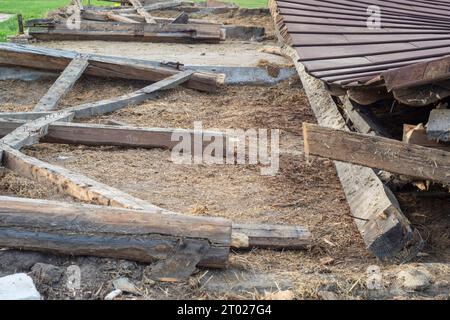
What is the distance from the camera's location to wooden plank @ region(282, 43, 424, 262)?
14.0 feet

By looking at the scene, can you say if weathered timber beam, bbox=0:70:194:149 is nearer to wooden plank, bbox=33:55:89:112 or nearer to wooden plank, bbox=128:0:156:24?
wooden plank, bbox=33:55:89:112

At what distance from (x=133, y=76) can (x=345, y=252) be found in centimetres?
511

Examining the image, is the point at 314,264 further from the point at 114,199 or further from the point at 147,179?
the point at 147,179

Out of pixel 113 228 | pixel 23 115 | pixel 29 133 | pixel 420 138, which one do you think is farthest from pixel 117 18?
pixel 113 228

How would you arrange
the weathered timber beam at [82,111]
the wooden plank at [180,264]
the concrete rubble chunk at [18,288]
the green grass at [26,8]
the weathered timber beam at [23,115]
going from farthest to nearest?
the green grass at [26,8], the weathered timber beam at [23,115], the weathered timber beam at [82,111], the wooden plank at [180,264], the concrete rubble chunk at [18,288]

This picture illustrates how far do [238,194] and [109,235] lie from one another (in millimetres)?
1915

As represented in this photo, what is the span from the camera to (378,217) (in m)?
4.40

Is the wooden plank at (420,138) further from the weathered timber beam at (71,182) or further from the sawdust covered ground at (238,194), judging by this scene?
the weathered timber beam at (71,182)

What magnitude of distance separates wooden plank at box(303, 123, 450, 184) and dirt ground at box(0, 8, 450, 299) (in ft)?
1.95

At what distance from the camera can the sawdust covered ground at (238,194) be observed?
3668 millimetres

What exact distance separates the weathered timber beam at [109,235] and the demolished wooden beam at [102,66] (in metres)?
5.28

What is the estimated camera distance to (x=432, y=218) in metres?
5.24

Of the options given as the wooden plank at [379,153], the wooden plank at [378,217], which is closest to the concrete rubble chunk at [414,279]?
the wooden plank at [378,217]

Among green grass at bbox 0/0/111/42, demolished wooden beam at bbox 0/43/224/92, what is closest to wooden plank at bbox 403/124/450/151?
demolished wooden beam at bbox 0/43/224/92
